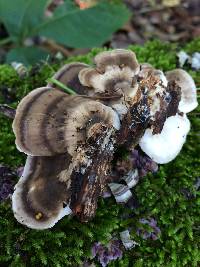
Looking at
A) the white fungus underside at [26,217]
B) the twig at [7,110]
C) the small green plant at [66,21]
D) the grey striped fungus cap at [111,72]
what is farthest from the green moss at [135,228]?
the small green plant at [66,21]

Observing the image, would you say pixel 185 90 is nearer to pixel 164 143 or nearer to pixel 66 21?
pixel 164 143

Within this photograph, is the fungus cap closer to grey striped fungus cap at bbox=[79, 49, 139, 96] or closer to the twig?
grey striped fungus cap at bbox=[79, 49, 139, 96]

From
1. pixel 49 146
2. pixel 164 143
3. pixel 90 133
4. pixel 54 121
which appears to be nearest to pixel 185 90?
pixel 164 143

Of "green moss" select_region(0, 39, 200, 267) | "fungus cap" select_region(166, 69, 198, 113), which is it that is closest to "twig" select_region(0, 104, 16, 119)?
"green moss" select_region(0, 39, 200, 267)

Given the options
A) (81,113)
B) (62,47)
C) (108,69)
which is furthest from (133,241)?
(62,47)

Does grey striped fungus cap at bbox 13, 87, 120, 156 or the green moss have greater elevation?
grey striped fungus cap at bbox 13, 87, 120, 156
